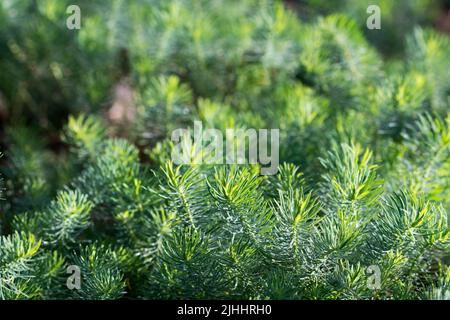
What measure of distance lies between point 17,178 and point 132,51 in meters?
0.41

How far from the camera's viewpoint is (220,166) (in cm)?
86

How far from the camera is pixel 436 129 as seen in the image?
92 centimetres

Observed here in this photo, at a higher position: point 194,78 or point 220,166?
point 194,78

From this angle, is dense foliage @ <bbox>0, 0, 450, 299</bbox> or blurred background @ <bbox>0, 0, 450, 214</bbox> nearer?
dense foliage @ <bbox>0, 0, 450, 299</bbox>

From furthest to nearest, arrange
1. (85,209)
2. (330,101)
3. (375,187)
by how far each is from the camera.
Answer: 1. (330,101)
2. (85,209)
3. (375,187)

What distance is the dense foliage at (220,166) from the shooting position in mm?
764

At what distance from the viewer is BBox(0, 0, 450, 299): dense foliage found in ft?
2.51

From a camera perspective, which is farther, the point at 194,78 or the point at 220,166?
the point at 194,78

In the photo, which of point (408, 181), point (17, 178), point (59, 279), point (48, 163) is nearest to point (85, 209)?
point (59, 279)

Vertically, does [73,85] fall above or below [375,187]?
above

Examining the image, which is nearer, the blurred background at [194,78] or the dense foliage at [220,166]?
the dense foliage at [220,166]
